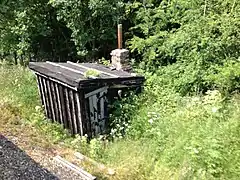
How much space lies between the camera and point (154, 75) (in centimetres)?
1063

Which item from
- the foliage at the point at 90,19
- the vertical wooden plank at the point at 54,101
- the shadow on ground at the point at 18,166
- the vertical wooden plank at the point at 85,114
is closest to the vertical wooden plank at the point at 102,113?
the vertical wooden plank at the point at 85,114

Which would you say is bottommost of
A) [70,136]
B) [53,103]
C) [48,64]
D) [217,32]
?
[70,136]

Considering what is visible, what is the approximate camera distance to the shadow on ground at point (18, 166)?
6848 mm

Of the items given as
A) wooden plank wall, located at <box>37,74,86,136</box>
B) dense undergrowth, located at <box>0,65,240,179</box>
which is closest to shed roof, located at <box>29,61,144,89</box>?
wooden plank wall, located at <box>37,74,86,136</box>

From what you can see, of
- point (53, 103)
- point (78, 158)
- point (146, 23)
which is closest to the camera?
point (78, 158)

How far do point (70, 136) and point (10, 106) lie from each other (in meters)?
2.03

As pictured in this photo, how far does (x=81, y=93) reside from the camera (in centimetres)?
797

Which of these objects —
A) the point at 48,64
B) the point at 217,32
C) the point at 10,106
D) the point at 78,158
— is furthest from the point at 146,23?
the point at 78,158

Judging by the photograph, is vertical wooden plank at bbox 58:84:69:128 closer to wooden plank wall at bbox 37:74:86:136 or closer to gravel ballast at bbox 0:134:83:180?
wooden plank wall at bbox 37:74:86:136

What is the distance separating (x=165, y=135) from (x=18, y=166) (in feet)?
8.99

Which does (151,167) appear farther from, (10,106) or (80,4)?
(80,4)

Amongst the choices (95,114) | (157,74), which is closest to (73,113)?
(95,114)

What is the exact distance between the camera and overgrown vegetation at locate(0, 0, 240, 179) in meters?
6.60

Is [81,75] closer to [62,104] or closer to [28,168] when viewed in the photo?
[62,104]
